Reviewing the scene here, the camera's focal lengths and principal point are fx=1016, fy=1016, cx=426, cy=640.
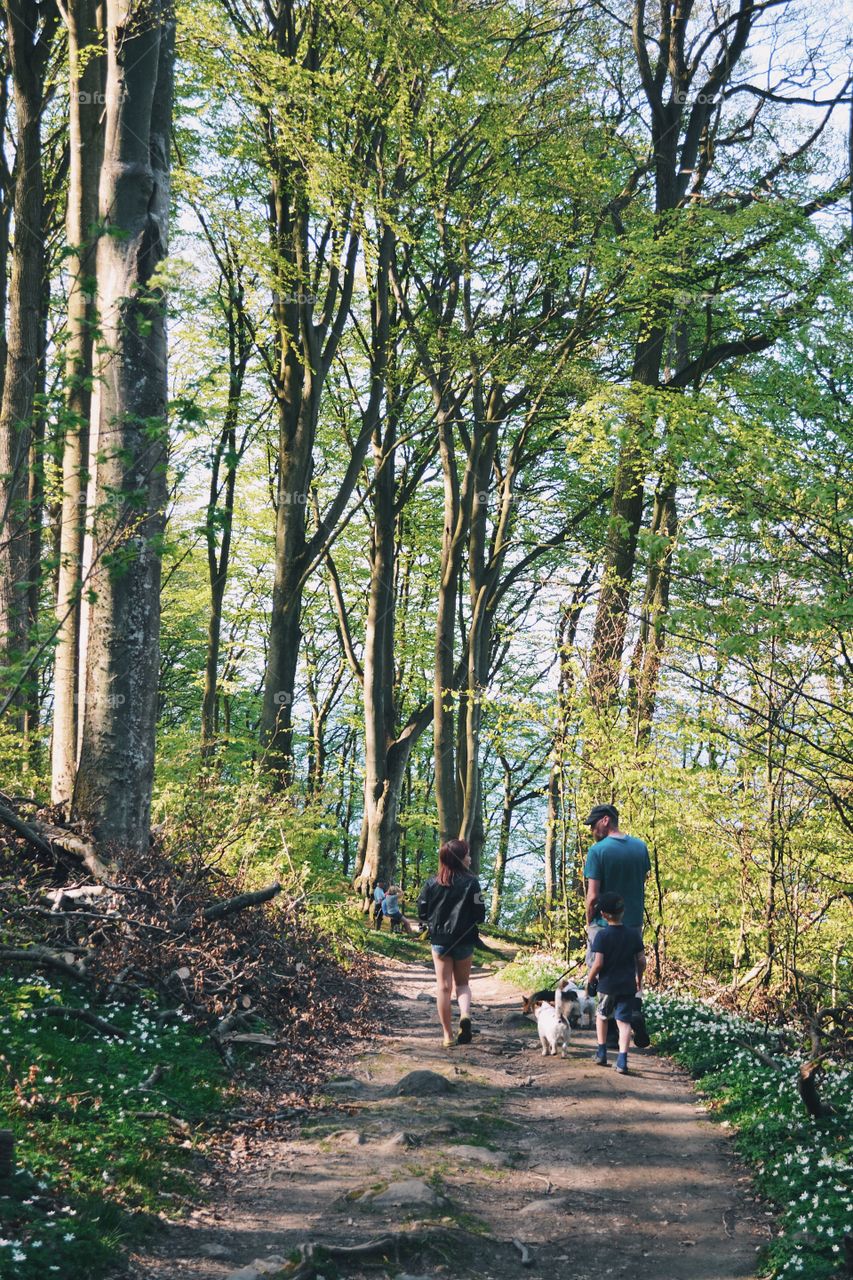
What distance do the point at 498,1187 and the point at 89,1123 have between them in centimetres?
227

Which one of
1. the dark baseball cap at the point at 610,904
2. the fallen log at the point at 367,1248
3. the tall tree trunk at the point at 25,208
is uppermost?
the tall tree trunk at the point at 25,208

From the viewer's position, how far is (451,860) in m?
9.41

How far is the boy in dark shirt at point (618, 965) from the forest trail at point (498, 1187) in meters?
0.45

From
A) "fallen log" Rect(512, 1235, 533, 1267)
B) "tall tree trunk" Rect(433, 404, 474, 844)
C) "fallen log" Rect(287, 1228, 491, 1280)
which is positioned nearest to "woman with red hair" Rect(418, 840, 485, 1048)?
"fallen log" Rect(512, 1235, 533, 1267)

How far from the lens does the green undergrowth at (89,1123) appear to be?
4.14 m

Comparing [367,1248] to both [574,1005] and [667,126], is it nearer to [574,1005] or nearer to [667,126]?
[574,1005]

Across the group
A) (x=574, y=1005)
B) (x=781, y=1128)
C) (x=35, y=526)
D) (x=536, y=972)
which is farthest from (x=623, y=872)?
(x=536, y=972)

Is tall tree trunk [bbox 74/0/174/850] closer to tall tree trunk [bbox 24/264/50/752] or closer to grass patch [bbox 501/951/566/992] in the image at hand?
tall tree trunk [bbox 24/264/50/752]

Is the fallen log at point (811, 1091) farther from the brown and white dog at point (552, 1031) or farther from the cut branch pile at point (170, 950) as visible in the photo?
the cut branch pile at point (170, 950)

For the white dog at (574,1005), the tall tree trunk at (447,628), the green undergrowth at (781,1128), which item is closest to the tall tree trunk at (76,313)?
the white dog at (574,1005)

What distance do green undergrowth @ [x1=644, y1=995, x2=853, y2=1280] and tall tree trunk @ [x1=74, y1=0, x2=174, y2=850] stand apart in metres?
5.25

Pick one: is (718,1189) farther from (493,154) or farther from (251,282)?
(251,282)

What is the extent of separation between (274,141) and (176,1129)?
14437 mm

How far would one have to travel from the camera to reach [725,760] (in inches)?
482
